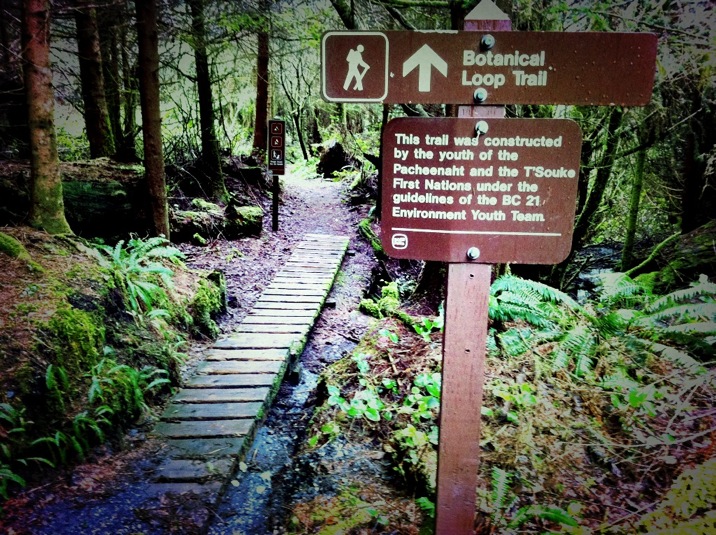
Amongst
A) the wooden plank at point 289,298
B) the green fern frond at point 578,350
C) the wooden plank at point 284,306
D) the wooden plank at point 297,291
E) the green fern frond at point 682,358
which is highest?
the green fern frond at point 682,358

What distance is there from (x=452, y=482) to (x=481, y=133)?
1.83 meters

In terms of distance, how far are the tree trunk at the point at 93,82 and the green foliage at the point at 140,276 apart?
5089 mm

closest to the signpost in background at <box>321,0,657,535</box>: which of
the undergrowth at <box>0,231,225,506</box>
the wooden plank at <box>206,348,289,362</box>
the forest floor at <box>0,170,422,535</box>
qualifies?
the forest floor at <box>0,170,422,535</box>

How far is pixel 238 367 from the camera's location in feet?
18.1

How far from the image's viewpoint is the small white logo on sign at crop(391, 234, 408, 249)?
2.19 meters

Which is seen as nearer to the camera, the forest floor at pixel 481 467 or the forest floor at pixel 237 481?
the forest floor at pixel 481 467

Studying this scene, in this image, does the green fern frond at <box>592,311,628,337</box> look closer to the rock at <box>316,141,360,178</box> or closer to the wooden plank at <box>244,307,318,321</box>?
the wooden plank at <box>244,307,318,321</box>

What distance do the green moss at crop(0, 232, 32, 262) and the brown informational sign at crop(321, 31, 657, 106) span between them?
4.67m

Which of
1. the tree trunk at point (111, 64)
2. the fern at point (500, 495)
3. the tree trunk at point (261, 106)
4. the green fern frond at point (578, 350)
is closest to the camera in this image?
the fern at point (500, 495)

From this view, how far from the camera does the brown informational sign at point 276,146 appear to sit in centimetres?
1215

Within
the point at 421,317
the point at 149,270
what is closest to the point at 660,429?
the point at 421,317

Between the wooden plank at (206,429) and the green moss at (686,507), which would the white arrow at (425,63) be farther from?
the wooden plank at (206,429)

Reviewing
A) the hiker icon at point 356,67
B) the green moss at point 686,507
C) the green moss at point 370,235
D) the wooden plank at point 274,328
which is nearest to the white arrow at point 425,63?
the hiker icon at point 356,67

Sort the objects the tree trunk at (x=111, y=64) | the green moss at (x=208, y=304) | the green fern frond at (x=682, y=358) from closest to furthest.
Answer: the green fern frond at (x=682, y=358) → the green moss at (x=208, y=304) → the tree trunk at (x=111, y=64)
